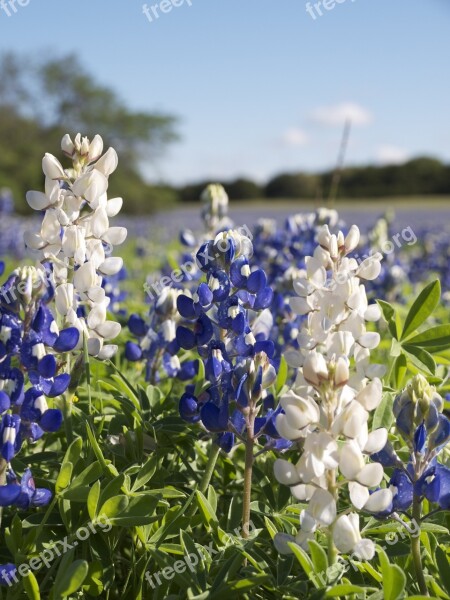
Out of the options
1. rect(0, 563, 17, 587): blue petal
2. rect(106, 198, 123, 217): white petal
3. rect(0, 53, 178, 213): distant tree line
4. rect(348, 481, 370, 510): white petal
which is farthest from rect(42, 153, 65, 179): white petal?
rect(0, 53, 178, 213): distant tree line

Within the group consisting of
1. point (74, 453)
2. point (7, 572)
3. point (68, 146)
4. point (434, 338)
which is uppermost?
point (68, 146)

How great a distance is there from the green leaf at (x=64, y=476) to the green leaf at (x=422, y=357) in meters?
0.97

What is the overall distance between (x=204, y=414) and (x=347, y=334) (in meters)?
0.37

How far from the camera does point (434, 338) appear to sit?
1949 millimetres

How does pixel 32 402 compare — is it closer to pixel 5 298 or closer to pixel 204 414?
pixel 5 298

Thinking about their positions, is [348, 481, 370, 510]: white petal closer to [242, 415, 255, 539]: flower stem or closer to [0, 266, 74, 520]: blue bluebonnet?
[242, 415, 255, 539]: flower stem

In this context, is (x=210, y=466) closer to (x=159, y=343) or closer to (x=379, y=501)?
(x=379, y=501)

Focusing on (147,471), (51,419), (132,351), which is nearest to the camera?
(51,419)

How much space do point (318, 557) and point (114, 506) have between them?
441mm

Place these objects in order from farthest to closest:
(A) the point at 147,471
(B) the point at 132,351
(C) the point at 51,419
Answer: (B) the point at 132,351 < (A) the point at 147,471 < (C) the point at 51,419

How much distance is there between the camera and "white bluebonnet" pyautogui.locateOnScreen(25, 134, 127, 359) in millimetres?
1630

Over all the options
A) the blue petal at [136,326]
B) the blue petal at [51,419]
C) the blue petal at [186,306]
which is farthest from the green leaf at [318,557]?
the blue petal at [136,326]

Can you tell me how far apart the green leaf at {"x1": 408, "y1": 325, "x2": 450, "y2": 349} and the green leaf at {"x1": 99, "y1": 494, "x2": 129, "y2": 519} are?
93 centimetres

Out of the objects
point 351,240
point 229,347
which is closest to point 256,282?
point 229,347
